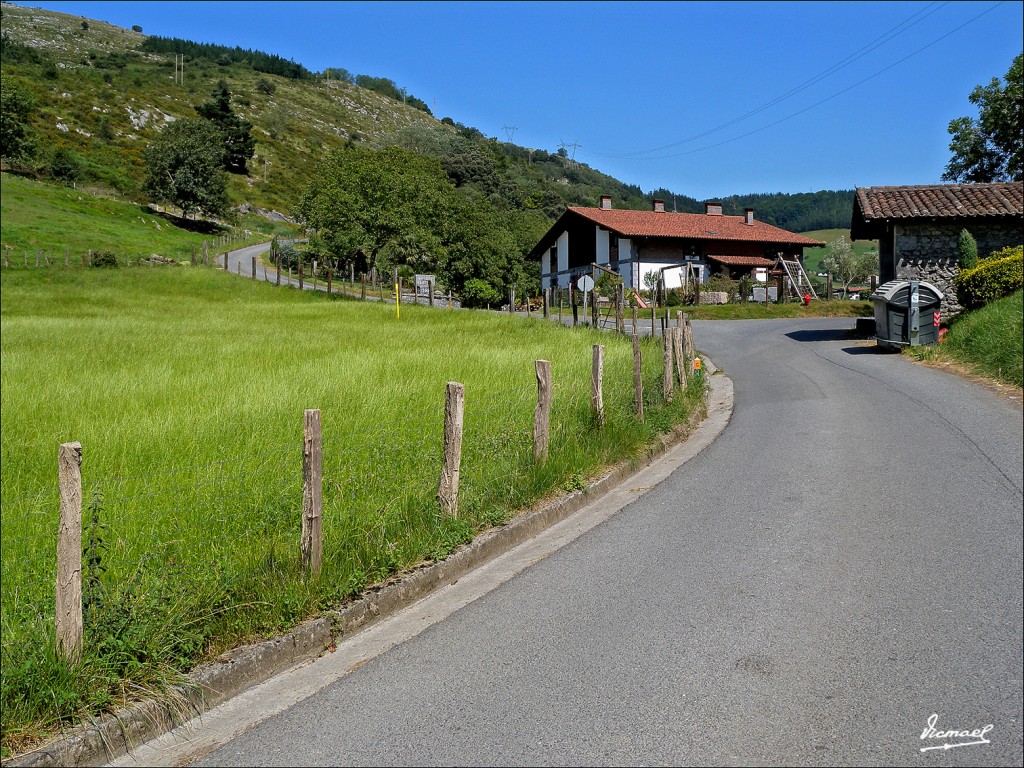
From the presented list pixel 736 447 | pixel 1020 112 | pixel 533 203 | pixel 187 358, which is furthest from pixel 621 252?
pixel 533 203

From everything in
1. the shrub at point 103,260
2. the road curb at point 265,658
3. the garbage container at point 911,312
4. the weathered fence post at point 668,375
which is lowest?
the road curb at point 265,658

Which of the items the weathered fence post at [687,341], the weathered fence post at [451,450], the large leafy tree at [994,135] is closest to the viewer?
the weathered fence post at [451,450]

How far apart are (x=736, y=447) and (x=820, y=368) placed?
939 cm

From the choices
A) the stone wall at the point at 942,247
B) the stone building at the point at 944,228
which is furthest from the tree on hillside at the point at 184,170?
the stone wall at the point at 942,247

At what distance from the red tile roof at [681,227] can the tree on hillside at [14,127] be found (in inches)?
2015

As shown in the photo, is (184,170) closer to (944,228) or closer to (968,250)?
(944,228)

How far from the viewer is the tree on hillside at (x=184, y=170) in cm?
8081

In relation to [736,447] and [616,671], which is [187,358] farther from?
[616,671]

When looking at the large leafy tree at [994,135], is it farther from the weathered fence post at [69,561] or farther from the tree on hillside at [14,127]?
the tree on hillside at [14,127]

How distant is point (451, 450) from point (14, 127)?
272ft

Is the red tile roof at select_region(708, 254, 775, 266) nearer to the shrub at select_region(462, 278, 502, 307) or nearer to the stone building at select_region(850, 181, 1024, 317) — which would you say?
the shrub at select_region(462, 278, 502, 307)

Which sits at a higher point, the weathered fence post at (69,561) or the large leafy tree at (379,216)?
the large leafy tree at (379,216)

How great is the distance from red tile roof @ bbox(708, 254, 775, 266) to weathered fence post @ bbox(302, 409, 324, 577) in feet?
161

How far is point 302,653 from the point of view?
16.9 feet
